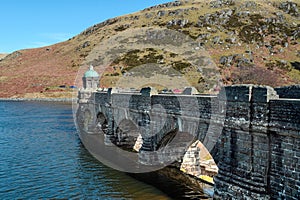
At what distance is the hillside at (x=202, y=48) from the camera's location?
8175 cm

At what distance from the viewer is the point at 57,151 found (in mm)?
27953

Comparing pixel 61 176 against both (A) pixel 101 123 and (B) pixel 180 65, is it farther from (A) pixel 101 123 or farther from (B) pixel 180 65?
(B) pixel 180 65

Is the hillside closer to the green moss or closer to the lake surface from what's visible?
the green moss

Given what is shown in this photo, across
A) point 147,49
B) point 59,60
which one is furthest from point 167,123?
point 59,60

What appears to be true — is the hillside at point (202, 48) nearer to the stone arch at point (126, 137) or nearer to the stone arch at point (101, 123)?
the stone arch at point (101, 123)

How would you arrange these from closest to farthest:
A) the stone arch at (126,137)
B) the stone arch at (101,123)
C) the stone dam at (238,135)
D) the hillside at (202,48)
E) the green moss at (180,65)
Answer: the stone dam at (238,135) → the stone arch at (126,137) → the stone arch at (101,123) → the hillside at (202,48) → the green moss at (180,65)

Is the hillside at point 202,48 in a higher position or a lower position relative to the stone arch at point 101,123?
higher

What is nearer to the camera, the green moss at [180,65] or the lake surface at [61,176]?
the lake surface at [61,176]

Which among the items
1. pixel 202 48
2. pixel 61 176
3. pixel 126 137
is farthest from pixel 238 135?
pixel 202 48

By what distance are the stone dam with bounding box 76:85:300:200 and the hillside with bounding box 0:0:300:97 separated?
130ft

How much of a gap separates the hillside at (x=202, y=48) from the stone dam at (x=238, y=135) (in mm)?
39530

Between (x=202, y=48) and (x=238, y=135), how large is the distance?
9051 centimetres

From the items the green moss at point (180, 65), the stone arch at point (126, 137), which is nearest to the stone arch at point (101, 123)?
→ the stone arch at point (126, 137)

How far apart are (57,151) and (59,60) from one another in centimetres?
11303
